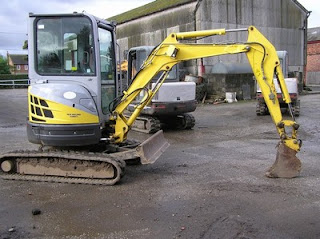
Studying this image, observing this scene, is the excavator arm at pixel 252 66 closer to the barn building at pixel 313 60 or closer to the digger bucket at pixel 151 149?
the digger bucket at pixel 151 149

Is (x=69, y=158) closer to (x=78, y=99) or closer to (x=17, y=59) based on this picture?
(x=78, y=99)

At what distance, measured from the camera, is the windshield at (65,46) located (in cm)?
635

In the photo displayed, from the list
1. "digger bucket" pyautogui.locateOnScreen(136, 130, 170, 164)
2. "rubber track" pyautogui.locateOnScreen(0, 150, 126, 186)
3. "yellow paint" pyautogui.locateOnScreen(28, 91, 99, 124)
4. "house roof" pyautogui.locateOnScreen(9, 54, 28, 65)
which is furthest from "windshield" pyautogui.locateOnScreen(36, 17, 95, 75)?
"house roof" pyautogui.locateOnScreen(9, 54, 28, 65)

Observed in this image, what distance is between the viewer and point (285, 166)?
629 centimetres

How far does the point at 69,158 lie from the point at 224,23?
18.8 metres

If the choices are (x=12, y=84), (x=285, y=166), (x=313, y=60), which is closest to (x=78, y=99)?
(x=285, y=166)

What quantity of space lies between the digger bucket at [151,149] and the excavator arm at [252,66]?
56cm

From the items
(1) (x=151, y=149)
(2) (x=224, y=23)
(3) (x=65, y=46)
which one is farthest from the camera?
(2) (x=224, y=23)

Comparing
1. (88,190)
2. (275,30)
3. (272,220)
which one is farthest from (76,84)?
(275,30)

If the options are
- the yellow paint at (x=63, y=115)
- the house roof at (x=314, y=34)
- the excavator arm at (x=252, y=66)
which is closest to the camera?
the yellow paint at (x=63, y=115)

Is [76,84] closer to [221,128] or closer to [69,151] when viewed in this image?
[69,151]

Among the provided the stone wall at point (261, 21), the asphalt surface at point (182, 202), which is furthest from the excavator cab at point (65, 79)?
the stone wall at point (261, 21)

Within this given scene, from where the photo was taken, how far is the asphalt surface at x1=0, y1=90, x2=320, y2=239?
14.6 ft

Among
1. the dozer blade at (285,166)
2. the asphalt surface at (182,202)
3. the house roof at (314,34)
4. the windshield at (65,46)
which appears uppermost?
the house roof at (314,34)
